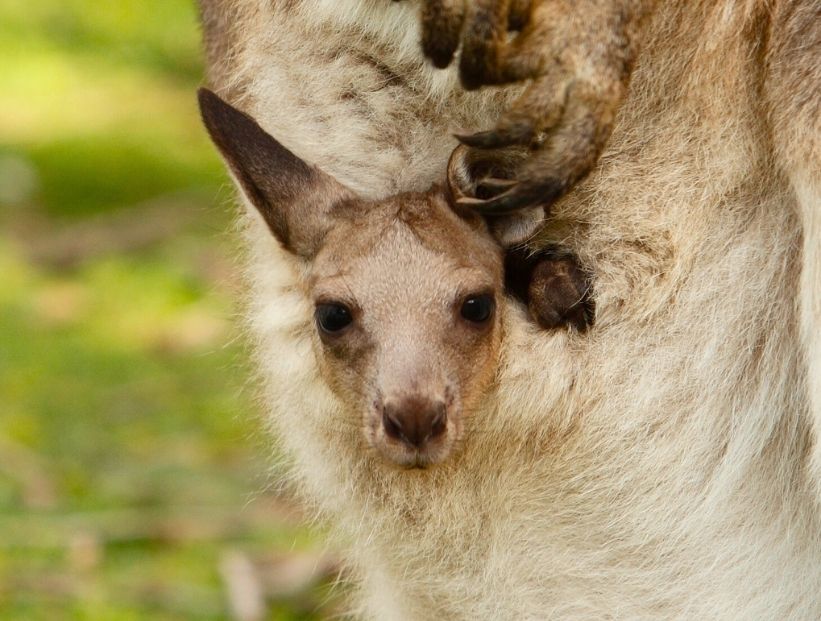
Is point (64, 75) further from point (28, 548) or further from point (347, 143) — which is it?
point (347, 143)

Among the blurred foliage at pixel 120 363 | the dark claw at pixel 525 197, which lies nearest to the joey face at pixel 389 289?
the dark claw at pixel 525 197

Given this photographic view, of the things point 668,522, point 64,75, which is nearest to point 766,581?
point 668,522

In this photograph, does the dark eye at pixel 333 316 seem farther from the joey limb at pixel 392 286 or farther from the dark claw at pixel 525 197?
the dark claw at pixel 525 197

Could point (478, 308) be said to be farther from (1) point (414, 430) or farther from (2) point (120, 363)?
(2) point (120, 363)

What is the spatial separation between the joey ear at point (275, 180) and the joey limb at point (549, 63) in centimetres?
29

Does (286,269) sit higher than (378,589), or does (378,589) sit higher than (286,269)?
(286,269)

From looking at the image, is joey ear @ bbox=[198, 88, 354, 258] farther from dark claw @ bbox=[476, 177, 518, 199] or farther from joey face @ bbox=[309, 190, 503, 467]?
dark claw @ bbox=[476, 177, 518, 199]

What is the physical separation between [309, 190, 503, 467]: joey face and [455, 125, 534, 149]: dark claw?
16 cm

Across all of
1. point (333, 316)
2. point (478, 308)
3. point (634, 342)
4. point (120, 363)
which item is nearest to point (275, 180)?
point (333, 316)

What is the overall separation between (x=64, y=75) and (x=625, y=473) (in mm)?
6116

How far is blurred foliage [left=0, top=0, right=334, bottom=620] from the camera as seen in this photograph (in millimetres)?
3537

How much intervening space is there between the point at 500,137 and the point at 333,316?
313 mm

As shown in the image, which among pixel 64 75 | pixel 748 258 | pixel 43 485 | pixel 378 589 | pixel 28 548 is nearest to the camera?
pixel 748 258

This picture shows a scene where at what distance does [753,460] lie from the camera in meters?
2.10
